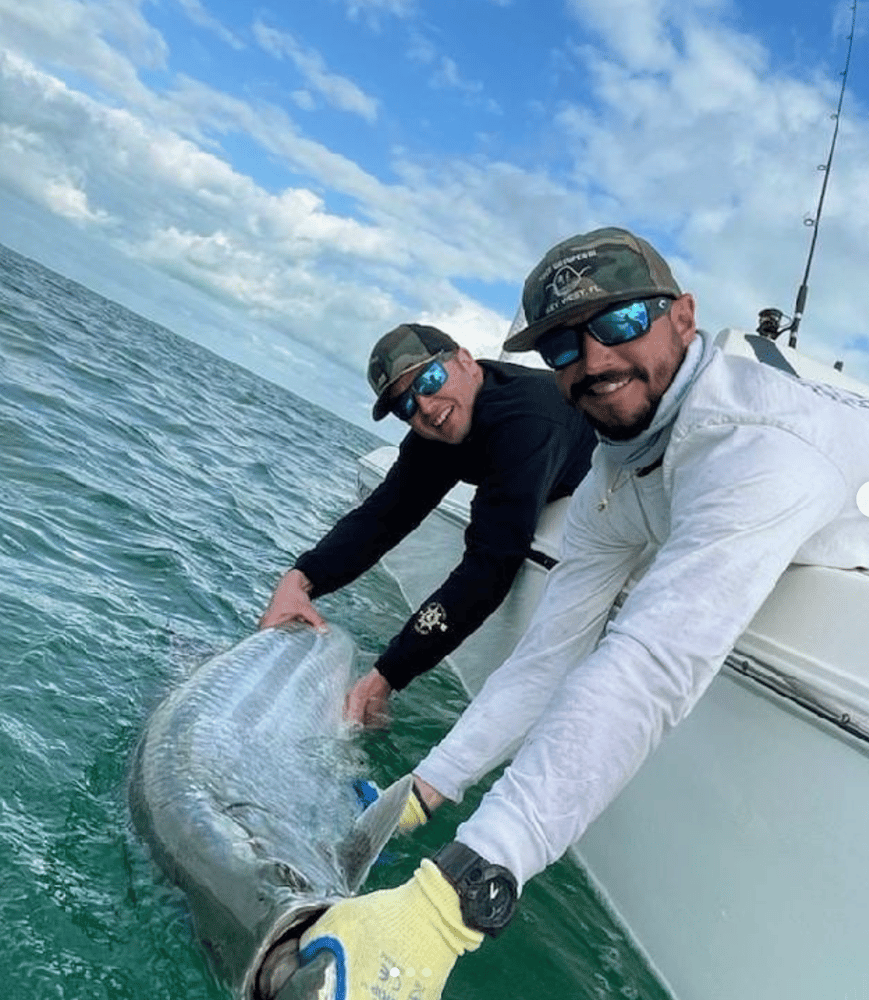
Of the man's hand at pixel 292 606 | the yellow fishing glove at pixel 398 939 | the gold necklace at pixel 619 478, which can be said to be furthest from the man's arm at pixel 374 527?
the yellow fishing glove at pixel 398 939

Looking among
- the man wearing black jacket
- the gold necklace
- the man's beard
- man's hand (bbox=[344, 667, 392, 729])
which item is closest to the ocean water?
man's hand (bbox=[344, 667, 392, 729])

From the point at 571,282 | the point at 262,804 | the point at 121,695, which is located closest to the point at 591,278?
the point at 571,282

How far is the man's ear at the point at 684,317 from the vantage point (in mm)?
2980

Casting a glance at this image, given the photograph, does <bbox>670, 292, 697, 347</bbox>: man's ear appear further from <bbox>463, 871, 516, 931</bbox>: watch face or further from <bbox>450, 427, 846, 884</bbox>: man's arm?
<bbox>463, 871, 516, 931</bbox>: watch face

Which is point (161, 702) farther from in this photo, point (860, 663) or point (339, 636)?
point (860, 663)

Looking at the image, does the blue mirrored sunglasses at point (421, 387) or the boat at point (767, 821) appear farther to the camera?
the blue mirrored sunglasses at point (421, 387)

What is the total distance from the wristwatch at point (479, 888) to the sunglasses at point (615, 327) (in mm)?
1424

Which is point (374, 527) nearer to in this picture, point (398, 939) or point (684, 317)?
point (684, 317)

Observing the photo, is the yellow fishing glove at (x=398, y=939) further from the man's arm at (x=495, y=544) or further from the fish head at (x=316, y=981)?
the man's arm at (x=495, y=544)

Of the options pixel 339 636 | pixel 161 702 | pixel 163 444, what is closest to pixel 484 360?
pixel 339 636

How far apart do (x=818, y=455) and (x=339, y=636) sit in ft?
11.3

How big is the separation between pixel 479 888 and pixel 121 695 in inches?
115

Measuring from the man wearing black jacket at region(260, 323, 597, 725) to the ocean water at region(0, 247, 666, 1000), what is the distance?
1.68 feet

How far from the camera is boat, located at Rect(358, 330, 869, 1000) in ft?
8.81
